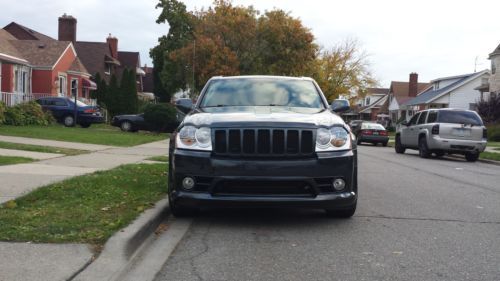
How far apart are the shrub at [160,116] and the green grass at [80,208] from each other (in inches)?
671

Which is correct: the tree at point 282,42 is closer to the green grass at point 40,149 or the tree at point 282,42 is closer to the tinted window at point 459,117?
the tinted window at point 459,117

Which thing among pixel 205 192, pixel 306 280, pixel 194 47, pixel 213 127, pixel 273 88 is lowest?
pixel 306 280

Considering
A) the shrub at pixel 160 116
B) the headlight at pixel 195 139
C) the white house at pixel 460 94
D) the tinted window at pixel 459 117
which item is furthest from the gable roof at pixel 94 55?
the headlight at pixel 195 139

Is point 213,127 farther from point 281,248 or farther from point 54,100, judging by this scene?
point 54,100

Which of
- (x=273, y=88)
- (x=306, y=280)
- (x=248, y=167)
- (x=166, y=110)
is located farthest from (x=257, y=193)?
(x=166, y=110)

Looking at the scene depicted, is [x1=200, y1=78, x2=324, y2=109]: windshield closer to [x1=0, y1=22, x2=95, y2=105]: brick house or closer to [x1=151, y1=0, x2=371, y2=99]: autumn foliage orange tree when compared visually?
[x1=0, y1=22, x2=95, y2=105]: brick house

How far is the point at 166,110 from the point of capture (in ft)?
84.3

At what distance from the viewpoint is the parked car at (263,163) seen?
566 centimetres

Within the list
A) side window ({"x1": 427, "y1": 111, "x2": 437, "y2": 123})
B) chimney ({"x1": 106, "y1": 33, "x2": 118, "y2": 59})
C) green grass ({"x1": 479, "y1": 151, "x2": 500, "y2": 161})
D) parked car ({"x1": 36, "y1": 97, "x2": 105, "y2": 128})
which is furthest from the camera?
chimney ({"x1": 106, "y1": 33, "x2": 118, "y2": 59})

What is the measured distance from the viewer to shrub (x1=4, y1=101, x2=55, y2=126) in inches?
886

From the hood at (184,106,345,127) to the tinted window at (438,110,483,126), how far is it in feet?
39.3

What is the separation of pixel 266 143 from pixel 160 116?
67.4 ft

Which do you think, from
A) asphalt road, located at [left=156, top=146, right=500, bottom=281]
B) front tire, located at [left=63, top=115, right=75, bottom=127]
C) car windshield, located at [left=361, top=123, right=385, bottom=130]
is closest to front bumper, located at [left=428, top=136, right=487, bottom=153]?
asphalt road, located at [left=156, top=146, right=500, bottom=281]

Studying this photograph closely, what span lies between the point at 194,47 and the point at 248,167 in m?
33.6
